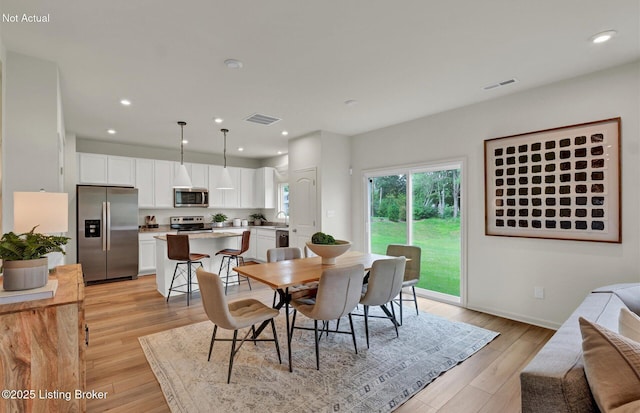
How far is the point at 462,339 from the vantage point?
3004 millimetres

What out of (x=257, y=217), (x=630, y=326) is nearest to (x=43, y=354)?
(x=630, y=326)

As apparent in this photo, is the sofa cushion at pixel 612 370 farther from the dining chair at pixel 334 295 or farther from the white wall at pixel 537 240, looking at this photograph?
the white wall at pixel 537 240

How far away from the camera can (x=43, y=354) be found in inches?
62.1

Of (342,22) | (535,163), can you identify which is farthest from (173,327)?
(535,163)

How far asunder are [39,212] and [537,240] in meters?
4.38

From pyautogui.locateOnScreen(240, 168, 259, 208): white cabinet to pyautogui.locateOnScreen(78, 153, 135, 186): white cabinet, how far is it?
2.26m

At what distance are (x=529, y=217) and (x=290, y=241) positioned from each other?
3.74 meters

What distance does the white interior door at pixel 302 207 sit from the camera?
514 centimetres

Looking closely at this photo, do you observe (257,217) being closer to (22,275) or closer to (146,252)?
(146,252)

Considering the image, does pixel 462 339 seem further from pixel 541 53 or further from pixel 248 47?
pixel 248 47

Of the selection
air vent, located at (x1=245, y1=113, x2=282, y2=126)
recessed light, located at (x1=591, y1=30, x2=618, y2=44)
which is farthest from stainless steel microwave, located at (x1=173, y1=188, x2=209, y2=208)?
recessed light, located at (x1=591, y1=30, x2=618, y2=44)

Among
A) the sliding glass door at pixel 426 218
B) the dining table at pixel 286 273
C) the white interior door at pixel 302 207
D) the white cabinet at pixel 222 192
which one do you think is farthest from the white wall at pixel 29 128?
the white cabinet at pixel 222 192

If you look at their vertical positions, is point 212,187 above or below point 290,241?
above

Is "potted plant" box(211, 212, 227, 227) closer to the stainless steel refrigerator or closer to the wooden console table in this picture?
the stainless steel refrigerator
